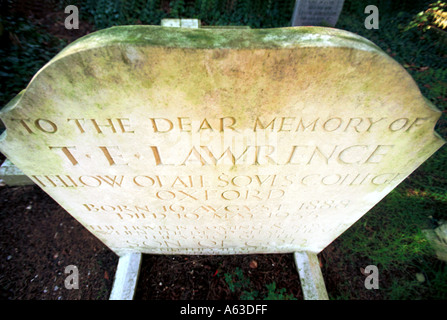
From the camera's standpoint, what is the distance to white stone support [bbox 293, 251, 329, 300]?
2191mm

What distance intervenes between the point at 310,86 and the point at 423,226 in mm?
3057

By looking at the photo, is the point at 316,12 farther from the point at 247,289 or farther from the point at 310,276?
the point at 247,289

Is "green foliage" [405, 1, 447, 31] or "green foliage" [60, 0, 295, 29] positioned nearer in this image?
"green foliage" [405, 1, 447, 31]

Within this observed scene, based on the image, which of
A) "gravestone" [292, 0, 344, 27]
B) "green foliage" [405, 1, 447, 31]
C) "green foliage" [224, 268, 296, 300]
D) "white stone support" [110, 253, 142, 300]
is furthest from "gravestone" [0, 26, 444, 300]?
"green foliage" [405, 1, 447, 31]

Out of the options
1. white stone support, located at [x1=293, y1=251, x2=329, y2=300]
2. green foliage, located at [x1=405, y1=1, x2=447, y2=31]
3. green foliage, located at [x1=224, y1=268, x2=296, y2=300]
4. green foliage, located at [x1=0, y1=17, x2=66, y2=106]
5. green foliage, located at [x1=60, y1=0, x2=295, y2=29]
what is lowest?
green foliage, located at [x1=224, y1=268, x2=296, y2=300]

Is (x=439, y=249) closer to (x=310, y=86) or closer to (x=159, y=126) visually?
(x=310, y=86)

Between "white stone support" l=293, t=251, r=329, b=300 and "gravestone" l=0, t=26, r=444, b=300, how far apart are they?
0.97m

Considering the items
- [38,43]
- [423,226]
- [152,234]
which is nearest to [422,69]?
[423,226]

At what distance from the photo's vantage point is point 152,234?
2156 mm

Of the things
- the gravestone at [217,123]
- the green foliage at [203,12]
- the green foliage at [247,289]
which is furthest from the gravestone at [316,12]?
the green foliage at [247,289]

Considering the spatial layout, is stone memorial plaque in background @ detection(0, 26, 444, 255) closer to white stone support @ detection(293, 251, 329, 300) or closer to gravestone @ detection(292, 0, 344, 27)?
white stone support @ detection(293, 251, 329, 300)

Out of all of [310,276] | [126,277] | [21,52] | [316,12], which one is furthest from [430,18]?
[21,52]

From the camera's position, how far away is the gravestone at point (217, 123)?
89cm

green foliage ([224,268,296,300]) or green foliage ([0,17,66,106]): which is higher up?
green foliage ([0,17,66,106])
